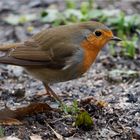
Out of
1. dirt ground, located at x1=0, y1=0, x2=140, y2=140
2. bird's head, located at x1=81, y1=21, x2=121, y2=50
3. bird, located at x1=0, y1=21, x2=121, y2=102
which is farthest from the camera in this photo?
bird's head, located at x1=81, y1=21, x2=121, y2=50

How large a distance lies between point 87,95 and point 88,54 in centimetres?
59

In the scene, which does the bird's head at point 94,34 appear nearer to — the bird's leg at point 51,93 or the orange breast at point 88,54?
the orange breast at point 88,54

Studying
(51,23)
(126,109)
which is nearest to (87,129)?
(126,109)

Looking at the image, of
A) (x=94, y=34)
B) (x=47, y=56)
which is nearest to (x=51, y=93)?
(x=47, y=56)

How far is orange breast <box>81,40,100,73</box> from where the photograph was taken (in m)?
5.36

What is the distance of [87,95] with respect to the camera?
5848 millimetres

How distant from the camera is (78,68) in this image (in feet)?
17.5

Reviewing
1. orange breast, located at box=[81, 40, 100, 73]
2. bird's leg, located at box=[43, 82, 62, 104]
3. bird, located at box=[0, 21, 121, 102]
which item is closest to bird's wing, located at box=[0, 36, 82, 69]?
bird, located at box=[0, 21, 121, 102]

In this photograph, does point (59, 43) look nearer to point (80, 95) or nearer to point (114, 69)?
point (80, 95)

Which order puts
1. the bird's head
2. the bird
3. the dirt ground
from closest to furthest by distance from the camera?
the dirt ground, the bird, the bird's head

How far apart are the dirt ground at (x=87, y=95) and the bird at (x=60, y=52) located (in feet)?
1.08

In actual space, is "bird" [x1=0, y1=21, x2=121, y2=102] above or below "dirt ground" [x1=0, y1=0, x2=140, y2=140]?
above

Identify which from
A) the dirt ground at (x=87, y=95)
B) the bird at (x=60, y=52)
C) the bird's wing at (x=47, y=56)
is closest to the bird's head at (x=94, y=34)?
the bird at (x=60, y=52)

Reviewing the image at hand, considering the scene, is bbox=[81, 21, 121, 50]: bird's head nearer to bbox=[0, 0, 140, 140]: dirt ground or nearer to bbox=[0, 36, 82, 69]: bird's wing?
bbox=[0, 36, 82, 69]: bird's wing
